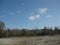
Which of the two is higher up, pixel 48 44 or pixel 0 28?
pixel 0 28

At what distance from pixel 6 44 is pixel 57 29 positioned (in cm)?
491

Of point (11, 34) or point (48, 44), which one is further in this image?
point (11, 34)

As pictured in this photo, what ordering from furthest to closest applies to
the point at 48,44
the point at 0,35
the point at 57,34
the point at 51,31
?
1. the point at 0,35
2. the point at 51,31
3. the point at 57,34
4. the point at 48,44

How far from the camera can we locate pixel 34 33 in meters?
12.4

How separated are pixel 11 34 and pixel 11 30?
420 mm

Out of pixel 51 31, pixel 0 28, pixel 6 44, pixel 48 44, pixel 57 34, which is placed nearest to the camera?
pixel 48 44

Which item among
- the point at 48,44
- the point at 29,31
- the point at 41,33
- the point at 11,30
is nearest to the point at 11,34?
the point at 11,30

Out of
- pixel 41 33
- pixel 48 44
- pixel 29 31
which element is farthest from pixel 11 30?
pixel 48 44

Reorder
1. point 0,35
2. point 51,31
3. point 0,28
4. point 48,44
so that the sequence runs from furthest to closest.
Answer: point 0,28, point 0,35, point 51,31, point 48,44

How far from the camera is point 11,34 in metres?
12.9

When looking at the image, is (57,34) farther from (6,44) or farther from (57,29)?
(6,44)

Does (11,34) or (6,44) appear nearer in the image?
(6,44)

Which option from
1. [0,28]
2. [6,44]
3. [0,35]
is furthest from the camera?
[0,28]

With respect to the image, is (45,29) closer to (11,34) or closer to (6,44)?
(11,34)
